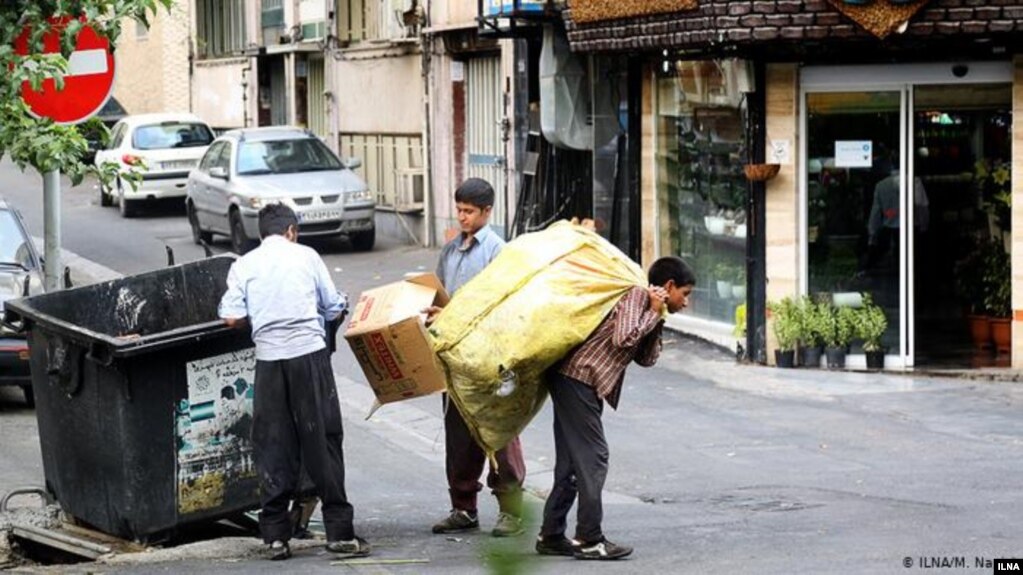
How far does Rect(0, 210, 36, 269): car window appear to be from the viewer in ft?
48.0

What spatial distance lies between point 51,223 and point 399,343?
1995mm

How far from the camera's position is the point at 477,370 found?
8031mm

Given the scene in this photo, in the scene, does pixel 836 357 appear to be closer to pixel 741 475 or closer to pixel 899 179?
pixel 899 179

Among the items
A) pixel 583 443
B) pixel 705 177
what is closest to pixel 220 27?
pixel 705 177

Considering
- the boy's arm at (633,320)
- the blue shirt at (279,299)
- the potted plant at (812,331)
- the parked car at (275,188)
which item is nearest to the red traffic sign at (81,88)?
the blue shirt at (279,299)

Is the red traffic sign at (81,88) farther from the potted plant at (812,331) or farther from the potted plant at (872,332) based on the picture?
the potted plant at (872,332)

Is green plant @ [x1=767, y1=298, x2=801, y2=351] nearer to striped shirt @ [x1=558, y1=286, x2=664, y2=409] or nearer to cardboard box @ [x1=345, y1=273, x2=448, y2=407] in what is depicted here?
cardboard box @ [x1=345, y1=273, x2=448, y2=407]

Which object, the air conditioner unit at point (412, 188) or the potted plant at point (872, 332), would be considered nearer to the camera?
the potted plant at point (872, 332)

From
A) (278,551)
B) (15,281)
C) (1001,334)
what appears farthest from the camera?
(1001,334)

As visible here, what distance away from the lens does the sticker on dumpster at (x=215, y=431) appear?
845 centimetres

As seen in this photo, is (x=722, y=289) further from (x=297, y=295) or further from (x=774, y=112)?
(x=297, y=295)

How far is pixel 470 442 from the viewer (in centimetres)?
898

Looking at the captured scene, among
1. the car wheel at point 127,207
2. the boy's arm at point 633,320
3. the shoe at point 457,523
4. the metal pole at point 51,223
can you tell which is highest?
the metal pole at point 51,223

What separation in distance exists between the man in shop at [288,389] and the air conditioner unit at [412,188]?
1737cm
